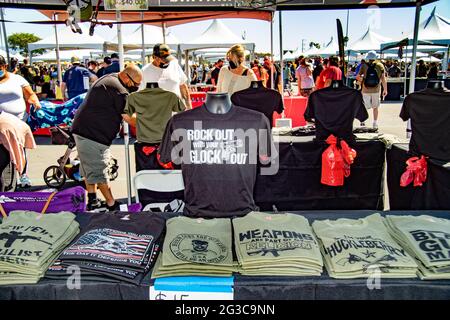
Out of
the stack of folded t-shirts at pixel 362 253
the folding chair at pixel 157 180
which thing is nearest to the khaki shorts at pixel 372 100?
the folding chair at pixel 157 180

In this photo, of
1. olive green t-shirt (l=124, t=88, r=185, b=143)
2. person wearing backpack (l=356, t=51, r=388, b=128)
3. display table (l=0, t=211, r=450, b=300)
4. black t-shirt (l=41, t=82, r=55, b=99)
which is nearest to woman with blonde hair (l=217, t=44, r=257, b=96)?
olive green t-shirt (l=124, t=88, r=185, b=143)

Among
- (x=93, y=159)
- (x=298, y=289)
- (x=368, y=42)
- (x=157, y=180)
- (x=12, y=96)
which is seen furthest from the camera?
(x=368, y=42)

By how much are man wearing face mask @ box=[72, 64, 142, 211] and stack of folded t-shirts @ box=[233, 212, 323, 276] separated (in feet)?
9.40

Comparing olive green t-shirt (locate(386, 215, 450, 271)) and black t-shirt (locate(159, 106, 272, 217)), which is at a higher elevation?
black t-shirt (locate(159, 106, 272, 217))

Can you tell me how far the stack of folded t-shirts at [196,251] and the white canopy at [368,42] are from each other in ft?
80.9

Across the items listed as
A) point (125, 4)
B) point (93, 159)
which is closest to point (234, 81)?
point (125, 4)

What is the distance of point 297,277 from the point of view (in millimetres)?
1642

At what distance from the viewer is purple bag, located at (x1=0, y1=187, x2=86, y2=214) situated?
2346 mm

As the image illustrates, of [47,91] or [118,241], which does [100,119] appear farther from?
[47,91]

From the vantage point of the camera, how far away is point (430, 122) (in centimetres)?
397

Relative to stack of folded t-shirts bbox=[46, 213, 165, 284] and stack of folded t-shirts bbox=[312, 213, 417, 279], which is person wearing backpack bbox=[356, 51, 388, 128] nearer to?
stack of folded t-shirts bbox=[312, 213, 417, 279]

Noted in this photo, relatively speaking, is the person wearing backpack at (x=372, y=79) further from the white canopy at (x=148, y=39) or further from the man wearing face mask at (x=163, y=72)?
the white canopy at (x=148, y=39)

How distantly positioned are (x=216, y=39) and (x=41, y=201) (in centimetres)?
1420

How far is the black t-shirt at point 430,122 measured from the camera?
3855 mm
